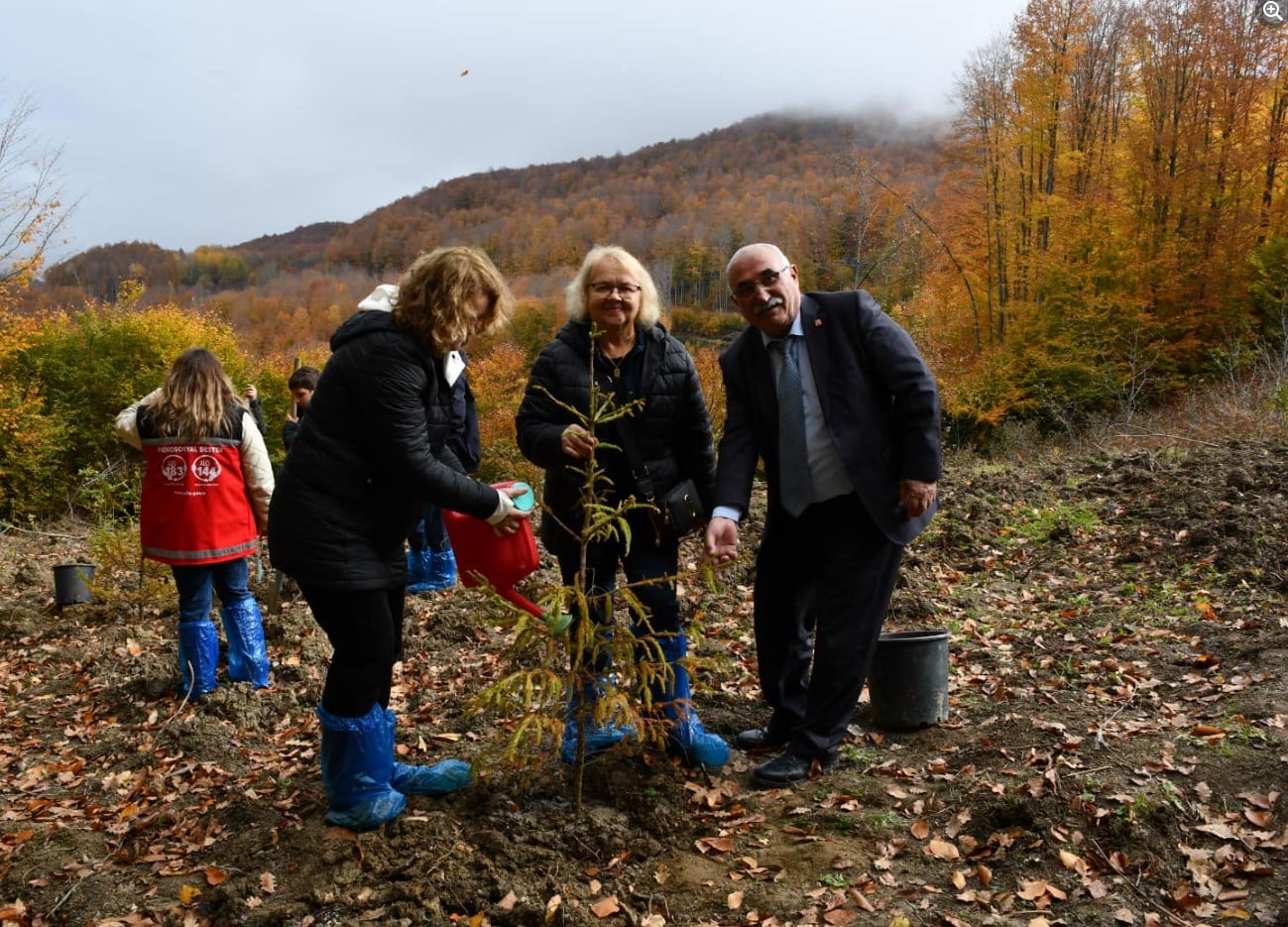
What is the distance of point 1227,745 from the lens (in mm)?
3332

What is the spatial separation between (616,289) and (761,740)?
2046 millimetres

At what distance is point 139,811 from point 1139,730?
4163 mm

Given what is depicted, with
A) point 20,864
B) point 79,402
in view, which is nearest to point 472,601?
point 20,864

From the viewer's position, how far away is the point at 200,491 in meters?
4.46

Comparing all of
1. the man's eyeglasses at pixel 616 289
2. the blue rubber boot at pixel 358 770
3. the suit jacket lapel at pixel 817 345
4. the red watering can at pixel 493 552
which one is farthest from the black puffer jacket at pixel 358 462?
the suit jacket lapel at pixel 817 345

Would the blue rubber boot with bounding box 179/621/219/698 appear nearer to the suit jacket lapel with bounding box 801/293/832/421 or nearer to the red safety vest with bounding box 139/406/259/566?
the red safety vest with bounding box 139/406/259/566

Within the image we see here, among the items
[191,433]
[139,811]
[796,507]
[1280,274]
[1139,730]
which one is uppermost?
[1280,274]

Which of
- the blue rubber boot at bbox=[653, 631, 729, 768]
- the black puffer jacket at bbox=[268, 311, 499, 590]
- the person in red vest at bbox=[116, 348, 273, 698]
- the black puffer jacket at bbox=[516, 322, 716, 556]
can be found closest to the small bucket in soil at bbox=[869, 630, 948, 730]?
the blue rubber boot at bbox=[653, 631, 729, 768]

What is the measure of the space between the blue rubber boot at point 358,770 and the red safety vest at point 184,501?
1.77 m

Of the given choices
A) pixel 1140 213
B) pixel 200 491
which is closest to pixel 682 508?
pixel 200 491

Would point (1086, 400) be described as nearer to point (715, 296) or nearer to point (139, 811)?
point (139, 811)

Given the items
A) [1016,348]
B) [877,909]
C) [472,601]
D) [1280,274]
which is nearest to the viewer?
[877,909]

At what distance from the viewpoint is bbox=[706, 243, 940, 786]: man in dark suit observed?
3.25m

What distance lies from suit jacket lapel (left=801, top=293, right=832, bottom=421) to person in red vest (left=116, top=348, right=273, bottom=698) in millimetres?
2939
